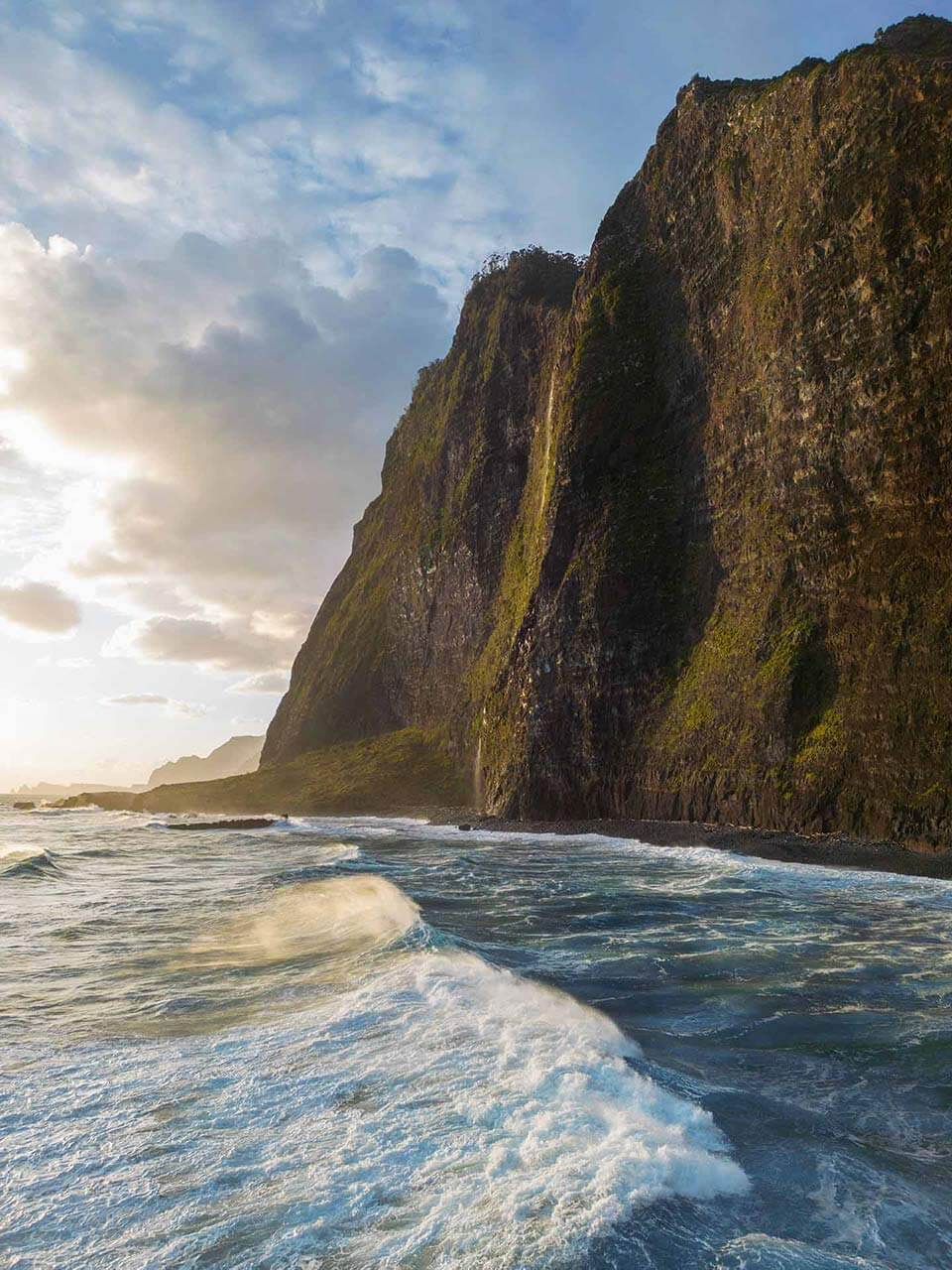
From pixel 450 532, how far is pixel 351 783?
27.7 m

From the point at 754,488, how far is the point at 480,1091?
1568 inches

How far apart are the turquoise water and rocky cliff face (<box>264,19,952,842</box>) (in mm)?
15731

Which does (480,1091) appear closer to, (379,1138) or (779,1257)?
(379,1138)

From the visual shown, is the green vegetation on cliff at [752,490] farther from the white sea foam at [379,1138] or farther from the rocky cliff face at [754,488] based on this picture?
the white sea foam at [379,1138]

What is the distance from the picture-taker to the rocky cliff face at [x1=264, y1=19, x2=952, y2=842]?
107 feet

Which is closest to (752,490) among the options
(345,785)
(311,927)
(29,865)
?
(311,927)

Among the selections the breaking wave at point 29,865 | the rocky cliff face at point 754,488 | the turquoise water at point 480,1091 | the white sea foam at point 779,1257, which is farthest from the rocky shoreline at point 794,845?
the breaking wave at point 29,865

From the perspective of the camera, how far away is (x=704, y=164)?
172 feet

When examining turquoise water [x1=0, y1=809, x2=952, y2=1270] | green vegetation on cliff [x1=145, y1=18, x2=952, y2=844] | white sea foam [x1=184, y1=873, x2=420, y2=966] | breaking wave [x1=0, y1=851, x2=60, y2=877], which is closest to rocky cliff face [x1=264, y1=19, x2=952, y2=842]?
green vegetation on cliff [x1=145, y1=18, x2=952, y2=844]

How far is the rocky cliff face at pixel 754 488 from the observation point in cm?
3250

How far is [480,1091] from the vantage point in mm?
8625

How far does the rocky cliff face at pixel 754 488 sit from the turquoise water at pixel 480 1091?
51.6 feet

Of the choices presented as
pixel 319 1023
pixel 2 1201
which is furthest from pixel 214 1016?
pixel 2 1201

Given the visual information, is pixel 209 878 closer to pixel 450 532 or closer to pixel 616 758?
pixel 616 758
